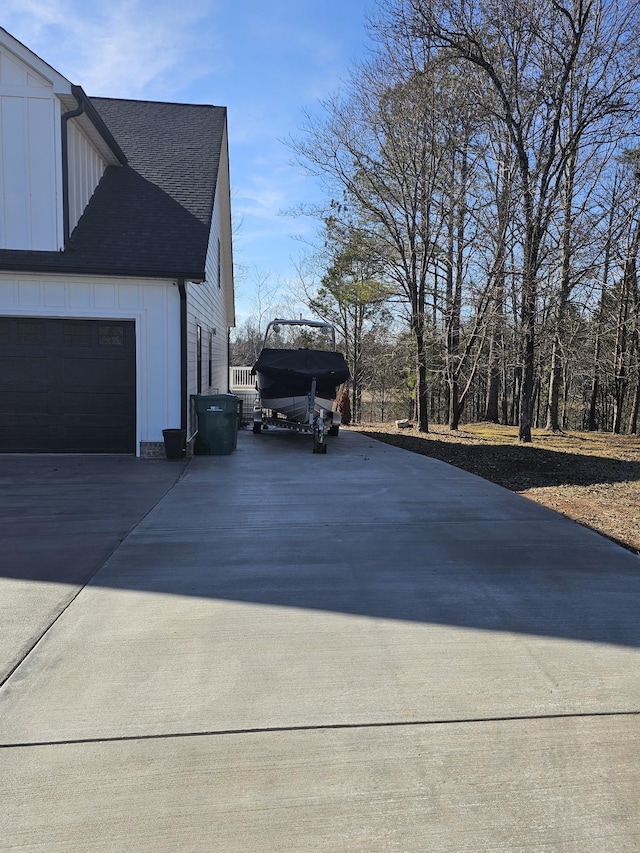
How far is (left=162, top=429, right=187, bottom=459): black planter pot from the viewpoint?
9961 mm

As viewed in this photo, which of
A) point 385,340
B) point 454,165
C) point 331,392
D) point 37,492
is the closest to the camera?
point 37,492

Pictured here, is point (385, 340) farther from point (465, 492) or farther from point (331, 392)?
point (465, 492)

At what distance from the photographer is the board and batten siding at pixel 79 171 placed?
1005cm

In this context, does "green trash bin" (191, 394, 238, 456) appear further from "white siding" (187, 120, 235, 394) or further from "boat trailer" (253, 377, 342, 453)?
"boat trailer" (253, 377, 342, 453)

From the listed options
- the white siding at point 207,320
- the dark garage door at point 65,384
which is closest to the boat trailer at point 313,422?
the white siding at point 207,320

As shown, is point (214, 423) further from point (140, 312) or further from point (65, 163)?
point (65, 163)

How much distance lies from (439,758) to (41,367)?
30.6ft

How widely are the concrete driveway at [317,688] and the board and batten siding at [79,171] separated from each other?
253 inches

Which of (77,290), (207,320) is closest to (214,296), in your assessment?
(207,320)

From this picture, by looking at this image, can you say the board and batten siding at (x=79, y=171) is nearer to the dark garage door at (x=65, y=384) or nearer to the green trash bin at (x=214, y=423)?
the dark garage door at (x=65, y=384)

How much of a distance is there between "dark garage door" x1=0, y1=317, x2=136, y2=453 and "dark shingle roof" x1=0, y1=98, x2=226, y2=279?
1.03m

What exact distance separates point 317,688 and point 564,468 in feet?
28.6

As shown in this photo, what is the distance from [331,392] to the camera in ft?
43.1

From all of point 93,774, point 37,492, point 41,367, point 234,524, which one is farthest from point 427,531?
point 41,367
